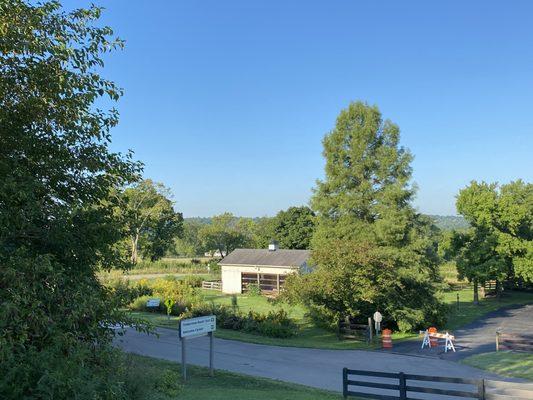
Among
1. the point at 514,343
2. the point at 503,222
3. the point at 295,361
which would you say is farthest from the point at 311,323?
the point at 503,222

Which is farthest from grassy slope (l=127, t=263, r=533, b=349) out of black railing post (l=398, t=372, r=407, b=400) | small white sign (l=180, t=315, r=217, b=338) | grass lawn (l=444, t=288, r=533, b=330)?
black railing post (l=398, t=372, r=407, b=400)

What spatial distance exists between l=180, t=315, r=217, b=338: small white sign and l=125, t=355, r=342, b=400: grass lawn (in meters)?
1.41

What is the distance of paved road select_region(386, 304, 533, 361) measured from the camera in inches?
928

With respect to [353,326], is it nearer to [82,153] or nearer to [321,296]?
[321,296]

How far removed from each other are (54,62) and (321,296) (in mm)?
23108

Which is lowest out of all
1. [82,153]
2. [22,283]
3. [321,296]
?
[321,296]

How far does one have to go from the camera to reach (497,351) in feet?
75.8

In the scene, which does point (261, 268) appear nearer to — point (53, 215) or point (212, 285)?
point (212, 285)

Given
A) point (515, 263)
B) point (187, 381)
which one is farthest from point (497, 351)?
point (515, 263)

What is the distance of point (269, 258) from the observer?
1967 inches

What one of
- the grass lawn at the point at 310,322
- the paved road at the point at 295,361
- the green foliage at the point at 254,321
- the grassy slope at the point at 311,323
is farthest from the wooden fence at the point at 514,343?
the green foliage at the point at 254,321

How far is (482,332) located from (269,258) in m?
24.3

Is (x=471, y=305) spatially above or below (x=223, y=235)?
below

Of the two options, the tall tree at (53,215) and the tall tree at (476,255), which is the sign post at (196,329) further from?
the tall tree at (476,255)
